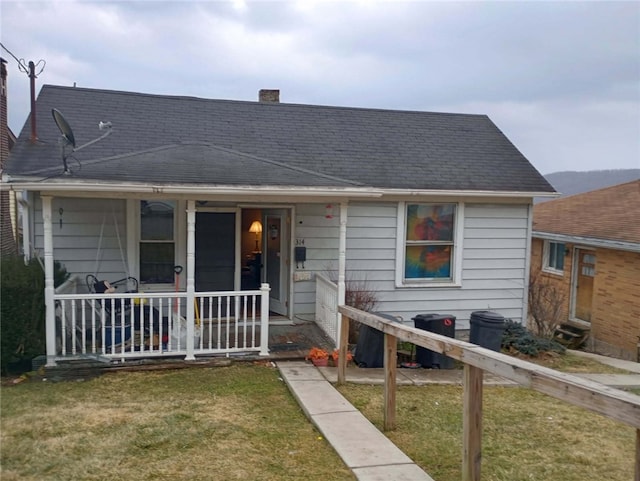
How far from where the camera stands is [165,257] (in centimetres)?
847

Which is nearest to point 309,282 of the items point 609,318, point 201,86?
point 609,318

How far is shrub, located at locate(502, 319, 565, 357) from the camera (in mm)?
8812

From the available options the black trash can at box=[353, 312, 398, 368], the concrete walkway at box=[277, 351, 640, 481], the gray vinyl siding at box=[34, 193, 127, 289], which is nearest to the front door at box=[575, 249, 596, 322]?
the concrete walkway at box=[277, 351, 640, 481]

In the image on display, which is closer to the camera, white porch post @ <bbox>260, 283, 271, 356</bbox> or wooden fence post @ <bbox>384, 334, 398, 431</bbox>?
wooden fence post @ <bbox>384, 334, 398, 431</bbox>

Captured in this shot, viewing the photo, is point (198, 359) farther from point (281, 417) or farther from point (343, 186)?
point (343, 186)

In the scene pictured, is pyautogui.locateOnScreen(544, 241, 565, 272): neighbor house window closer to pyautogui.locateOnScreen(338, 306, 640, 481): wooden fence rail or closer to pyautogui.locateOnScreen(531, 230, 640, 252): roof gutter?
pyautogui.locateOnScreen(531, 230, 640, 252): roof gutter

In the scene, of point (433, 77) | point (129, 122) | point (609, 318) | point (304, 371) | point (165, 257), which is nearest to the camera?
point (304, 371)

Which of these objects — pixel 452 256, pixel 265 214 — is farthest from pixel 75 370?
pixel 452 256

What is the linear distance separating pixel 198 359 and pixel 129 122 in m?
4.63

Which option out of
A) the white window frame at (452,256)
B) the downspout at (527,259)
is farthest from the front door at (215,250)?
the downspout at (527,259)

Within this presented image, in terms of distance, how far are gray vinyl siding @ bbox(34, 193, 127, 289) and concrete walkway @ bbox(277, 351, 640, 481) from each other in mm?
3342

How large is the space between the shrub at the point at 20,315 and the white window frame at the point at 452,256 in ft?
19.0

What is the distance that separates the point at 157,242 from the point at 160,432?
4.35m

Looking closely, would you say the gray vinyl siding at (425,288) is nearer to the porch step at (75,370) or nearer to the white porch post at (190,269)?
the white porch post at (190,269)
